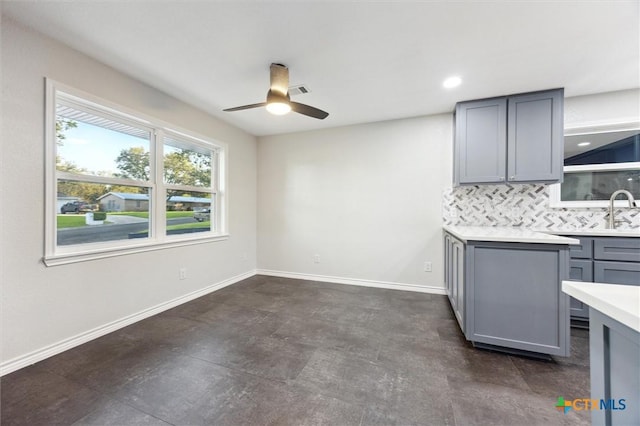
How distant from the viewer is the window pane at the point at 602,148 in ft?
8.81

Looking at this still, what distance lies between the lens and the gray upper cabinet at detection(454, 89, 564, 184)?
2.60m

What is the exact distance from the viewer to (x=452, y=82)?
8.21 feet

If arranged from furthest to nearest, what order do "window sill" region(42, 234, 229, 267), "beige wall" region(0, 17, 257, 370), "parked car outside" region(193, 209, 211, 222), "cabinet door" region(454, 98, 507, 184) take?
"parked car outside" region(193, 209, 211, 222) < "cabinet door" region(454, 98, 507, 184) < "window sill" region(42, 234, 229, 267) < "beige wall" region(0, 17, 257, 370)

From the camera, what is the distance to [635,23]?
1.72 meters

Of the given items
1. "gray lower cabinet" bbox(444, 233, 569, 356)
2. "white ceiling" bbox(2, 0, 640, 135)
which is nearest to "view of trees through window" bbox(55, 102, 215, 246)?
"white ceiling" bbox(2, 0, 640, 135)

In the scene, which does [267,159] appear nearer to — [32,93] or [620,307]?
[32,93]

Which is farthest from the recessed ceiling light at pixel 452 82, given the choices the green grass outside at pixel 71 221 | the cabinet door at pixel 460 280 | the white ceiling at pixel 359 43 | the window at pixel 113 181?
the green grass outside at pixel 71 221

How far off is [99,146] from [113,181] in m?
0.35

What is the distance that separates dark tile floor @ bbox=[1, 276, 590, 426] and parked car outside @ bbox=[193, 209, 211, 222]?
4.43 ft

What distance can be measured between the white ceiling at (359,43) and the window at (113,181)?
0.52 m

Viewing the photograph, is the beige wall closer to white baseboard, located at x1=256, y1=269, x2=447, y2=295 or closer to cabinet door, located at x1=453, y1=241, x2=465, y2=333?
white baseboard, located at x1=256, y1=269, x2=447, y2=295

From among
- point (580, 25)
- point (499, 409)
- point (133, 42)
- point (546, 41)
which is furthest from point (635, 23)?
point (133, 42)

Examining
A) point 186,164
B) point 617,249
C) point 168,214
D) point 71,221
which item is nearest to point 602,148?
point 617,249

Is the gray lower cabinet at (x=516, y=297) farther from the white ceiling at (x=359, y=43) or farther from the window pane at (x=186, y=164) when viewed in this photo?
the window pane at (x=186, y=164)
